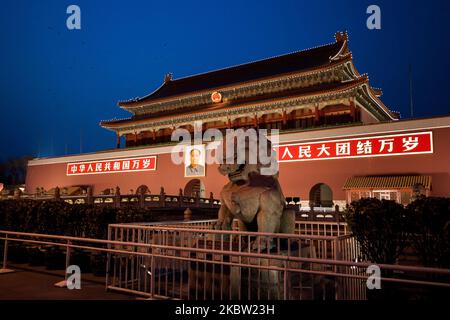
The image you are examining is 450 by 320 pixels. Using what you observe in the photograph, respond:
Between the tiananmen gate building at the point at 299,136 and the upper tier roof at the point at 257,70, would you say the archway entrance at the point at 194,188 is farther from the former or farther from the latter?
the upper tier roof at the point at 257,70

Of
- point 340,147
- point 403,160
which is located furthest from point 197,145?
point 403,160

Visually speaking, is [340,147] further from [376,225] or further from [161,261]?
[161,261]

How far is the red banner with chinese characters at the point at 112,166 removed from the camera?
23328 millimetres

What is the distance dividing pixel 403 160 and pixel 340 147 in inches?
108

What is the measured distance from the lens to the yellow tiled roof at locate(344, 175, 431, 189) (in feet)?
46.3

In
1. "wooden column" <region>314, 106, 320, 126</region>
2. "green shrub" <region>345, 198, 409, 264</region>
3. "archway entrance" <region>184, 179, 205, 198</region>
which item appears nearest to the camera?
"green shrub" <region>345, 198, 409, 264</region>

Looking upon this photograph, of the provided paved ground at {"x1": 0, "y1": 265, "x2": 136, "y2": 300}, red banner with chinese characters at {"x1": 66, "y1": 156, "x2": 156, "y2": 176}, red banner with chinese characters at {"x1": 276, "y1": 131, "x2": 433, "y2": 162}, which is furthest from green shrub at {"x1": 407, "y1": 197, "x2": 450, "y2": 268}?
red banner with chinese characters at {"x1": 66, "y1": 156, "x2": 156, "y2": 176}

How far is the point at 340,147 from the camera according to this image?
54.6 feet

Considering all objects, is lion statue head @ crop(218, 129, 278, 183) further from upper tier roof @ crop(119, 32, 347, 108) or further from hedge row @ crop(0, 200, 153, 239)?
upper tier roof @ crop(119, 32, 347, 108)

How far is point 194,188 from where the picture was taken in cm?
2239

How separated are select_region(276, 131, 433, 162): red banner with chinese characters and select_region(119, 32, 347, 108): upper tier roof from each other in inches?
213

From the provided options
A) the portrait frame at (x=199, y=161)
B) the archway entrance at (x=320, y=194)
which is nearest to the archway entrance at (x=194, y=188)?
the portrait frame at (x=199, y=161)

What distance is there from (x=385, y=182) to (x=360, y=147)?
6.88 ft
